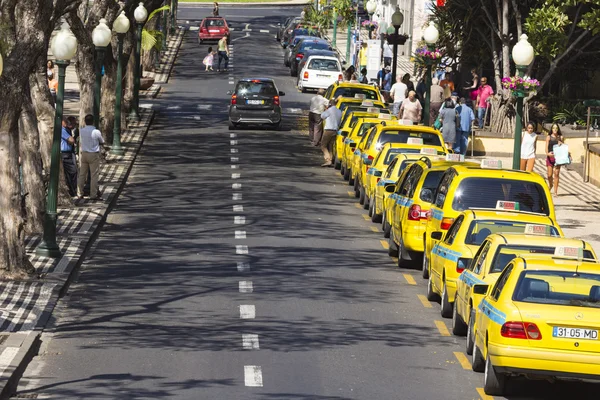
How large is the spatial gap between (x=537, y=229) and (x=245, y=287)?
196 inches

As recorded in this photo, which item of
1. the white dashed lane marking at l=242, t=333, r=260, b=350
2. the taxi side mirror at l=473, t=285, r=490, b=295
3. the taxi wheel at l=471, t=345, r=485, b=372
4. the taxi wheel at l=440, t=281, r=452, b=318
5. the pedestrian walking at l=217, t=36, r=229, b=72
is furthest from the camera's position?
the pedestrian walking at l=217, t=36, r=229, b=72

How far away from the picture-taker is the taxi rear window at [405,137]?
29891 mm

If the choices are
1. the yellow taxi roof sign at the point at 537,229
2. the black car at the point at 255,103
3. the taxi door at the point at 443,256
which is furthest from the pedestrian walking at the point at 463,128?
the yellow taxi roof sign at the point at 537,229

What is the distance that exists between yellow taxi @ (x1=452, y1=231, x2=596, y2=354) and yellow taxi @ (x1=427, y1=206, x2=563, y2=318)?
0.81 m

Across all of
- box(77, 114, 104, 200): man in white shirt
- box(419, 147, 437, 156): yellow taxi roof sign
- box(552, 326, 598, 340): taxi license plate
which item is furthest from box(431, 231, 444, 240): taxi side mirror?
box(77, 114, 104, 200): man in white shirt

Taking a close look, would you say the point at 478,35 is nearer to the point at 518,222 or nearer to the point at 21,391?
the point at 518,222

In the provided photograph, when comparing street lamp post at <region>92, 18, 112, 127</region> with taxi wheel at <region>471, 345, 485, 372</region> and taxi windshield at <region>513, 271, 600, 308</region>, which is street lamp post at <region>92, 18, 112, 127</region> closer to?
taxi wheel at <region>471, 345, 485, 372</region>

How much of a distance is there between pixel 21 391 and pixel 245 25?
79.7 metres

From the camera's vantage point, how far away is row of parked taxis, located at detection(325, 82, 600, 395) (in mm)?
13820

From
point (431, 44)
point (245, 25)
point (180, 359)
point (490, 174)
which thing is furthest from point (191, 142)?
point (245, 25)

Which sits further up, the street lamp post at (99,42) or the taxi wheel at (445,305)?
the street lamp post at (99,42)

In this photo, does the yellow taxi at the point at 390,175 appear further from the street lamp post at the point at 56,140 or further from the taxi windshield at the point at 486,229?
the taxi windshield at the point at 486,229

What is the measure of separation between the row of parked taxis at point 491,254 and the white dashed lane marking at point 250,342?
2534 millimetres

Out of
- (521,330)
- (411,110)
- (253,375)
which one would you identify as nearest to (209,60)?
(411,110)
